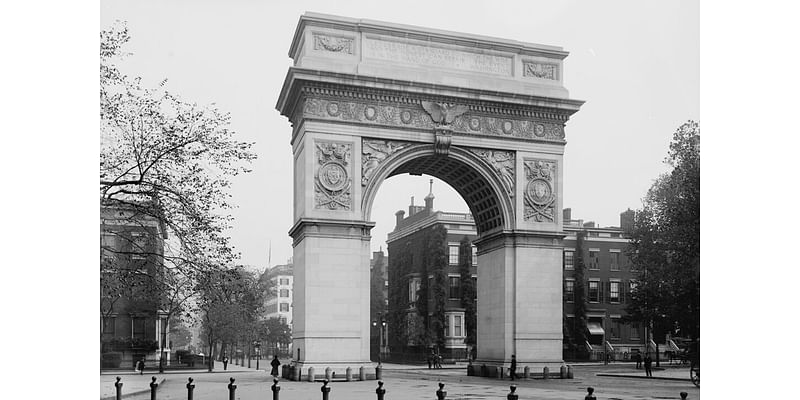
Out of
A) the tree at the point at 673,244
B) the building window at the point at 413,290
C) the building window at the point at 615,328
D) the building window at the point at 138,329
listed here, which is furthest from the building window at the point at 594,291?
the building window at the point at 138,329

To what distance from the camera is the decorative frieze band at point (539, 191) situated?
33344mm

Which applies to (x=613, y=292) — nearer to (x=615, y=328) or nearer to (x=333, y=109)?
(x=615, y=328)

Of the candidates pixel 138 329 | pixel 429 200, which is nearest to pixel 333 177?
pixel 138 329

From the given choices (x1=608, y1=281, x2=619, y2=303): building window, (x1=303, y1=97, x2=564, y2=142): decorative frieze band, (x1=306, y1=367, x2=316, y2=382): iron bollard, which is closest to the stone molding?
(x1=303, y1=97, x2=564, y2=142): decorative frieze band

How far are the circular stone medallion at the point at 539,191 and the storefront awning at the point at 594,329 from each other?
29.4 meters

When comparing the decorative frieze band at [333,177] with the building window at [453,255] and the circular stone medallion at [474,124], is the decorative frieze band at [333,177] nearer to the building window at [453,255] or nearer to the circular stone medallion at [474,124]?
the circular stone medallion at [474,124]

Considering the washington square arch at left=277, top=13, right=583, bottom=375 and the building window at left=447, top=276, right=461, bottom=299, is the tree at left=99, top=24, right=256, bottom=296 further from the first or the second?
the building window at left=447, top=276, right=461, bottom=299

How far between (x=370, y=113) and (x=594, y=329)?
115ft

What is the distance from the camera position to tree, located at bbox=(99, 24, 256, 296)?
55.7 ft

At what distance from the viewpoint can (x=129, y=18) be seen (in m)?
17.3
